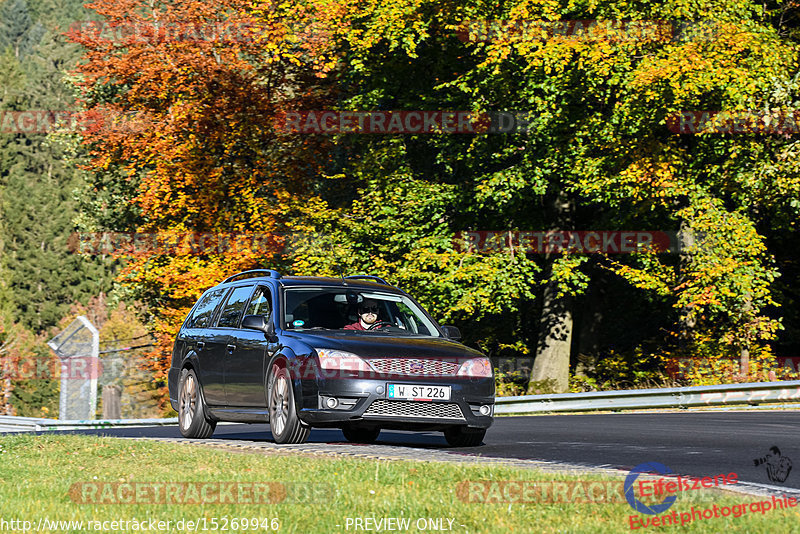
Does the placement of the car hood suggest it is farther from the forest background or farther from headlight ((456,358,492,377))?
the forest background

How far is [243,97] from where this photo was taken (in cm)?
3219

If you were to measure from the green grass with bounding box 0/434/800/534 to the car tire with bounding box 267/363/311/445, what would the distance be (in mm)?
995

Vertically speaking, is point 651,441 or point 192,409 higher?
point 192,409

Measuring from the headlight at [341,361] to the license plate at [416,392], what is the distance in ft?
1.03

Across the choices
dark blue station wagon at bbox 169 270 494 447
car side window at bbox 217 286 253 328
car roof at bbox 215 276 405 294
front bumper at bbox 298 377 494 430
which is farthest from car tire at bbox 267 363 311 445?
car side window at bbox 217 286 253 328

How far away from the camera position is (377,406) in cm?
1148

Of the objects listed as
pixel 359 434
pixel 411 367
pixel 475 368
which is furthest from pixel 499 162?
pixel 411 367

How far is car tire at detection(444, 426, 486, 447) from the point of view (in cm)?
1254

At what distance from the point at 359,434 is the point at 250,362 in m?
1.88

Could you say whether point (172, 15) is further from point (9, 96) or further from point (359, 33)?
point (9, 96)

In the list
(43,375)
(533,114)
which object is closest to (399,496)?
(533,114)

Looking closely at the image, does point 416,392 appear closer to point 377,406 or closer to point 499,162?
point 377,406

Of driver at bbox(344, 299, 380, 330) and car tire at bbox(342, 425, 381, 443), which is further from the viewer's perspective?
car tire at bbox(342, 425, 381, 443)

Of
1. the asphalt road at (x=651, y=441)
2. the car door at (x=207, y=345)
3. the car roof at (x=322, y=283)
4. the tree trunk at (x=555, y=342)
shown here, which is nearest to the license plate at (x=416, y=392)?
the asphalt road at (x=651, y=441)
